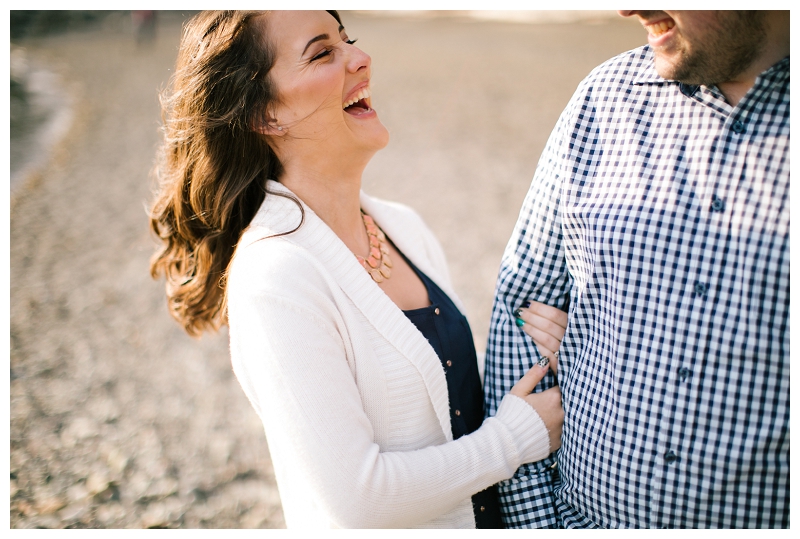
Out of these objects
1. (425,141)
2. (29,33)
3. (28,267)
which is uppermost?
(29,33)

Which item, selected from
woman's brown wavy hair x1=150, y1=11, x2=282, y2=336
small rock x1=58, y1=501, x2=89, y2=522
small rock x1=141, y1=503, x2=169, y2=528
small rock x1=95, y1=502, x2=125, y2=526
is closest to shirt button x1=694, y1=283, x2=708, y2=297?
→ woman's brown wavy hair x1=150, y1=11, x2=282, y2=336

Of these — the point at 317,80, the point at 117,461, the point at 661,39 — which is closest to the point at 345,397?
the point at 317,80

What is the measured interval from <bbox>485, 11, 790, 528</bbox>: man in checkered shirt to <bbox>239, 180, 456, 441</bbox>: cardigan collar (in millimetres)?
398

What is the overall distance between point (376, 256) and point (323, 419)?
712 mm

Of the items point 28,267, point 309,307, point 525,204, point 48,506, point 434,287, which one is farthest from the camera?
point 28,267

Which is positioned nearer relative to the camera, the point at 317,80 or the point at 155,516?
the point at 317,80

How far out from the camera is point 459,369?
6.45ft

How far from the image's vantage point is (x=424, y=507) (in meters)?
1.64

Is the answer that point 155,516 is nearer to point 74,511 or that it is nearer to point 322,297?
point 74,511

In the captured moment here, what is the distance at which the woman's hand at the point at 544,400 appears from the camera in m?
1.76

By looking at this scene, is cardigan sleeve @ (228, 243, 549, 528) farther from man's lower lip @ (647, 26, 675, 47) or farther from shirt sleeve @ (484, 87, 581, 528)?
man's lower lip @ (647, 26, 675, 47)

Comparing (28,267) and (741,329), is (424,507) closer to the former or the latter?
(741,329)

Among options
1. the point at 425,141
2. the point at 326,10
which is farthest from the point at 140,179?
the point at 326,10
